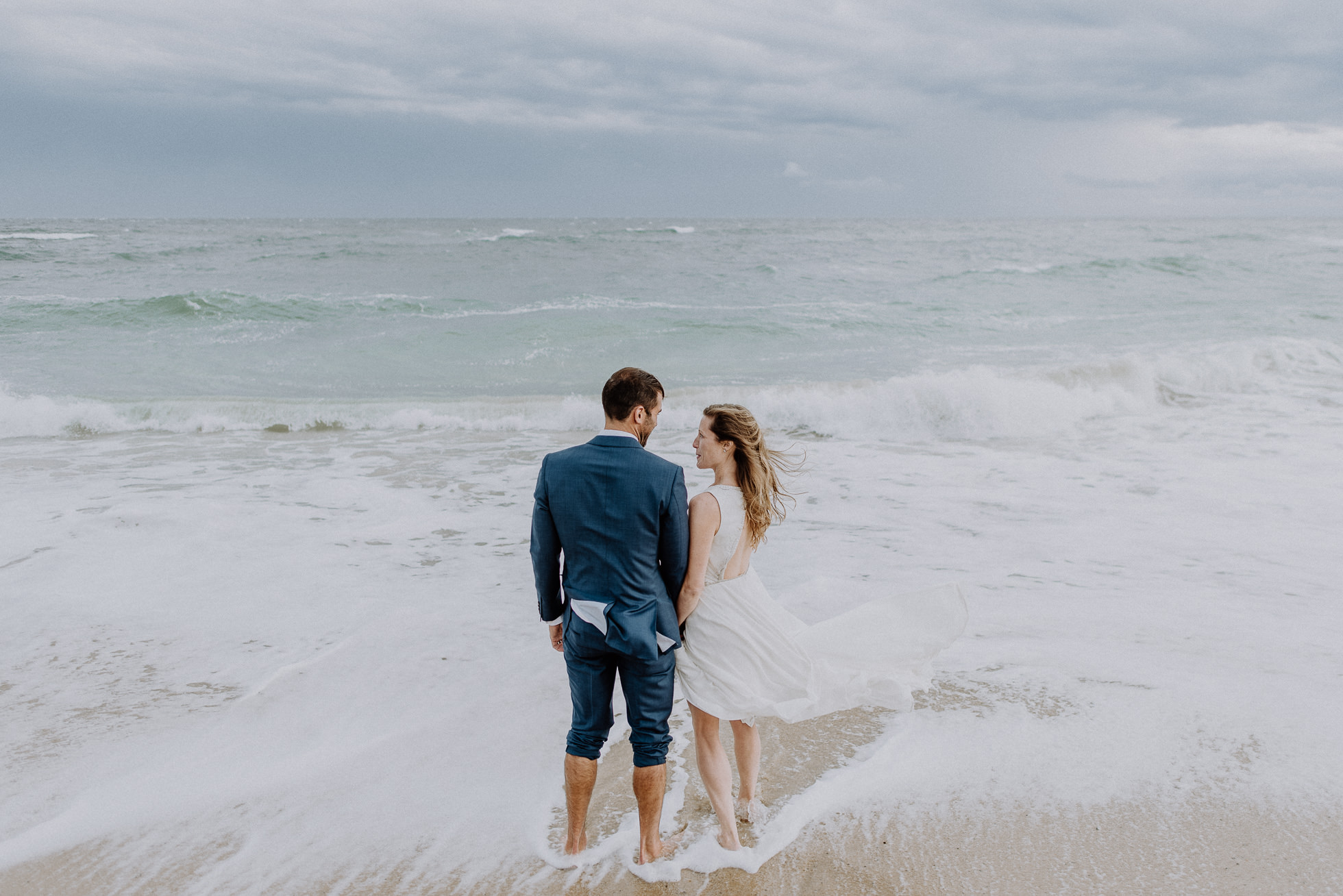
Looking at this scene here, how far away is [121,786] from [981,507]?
22.3ft

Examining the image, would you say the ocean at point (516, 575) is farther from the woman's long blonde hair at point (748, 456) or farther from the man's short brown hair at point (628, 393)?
the man's short brown hair at point (628, 393)

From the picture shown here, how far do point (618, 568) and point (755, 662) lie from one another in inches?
26.3

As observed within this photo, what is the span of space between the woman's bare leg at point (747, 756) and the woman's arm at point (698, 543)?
0.62m

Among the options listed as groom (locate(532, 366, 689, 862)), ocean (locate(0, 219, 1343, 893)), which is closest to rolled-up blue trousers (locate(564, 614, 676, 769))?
groom (locate(532, 366, 689, 862))

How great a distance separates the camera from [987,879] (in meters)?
3.06

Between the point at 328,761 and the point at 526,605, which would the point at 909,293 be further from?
the point at 328,761

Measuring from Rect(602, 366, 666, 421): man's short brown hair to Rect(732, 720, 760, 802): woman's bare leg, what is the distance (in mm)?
1302

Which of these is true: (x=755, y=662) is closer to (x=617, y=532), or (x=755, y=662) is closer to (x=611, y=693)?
(x=611, y=693)

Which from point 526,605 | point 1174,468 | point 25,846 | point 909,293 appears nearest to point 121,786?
point 25,846

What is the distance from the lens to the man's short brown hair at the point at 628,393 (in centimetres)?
288

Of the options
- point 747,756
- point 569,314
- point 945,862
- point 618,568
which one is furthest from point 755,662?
point 569,314

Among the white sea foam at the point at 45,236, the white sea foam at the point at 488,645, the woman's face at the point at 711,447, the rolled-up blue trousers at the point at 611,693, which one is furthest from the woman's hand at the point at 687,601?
the white sea foam at the point at 45,236

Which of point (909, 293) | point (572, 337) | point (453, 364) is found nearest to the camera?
point (453, 364)

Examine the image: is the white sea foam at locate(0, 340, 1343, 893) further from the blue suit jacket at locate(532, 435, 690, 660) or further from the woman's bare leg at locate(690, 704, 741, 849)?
the blue suit jacket at locate(532, 435, 690, 660)
